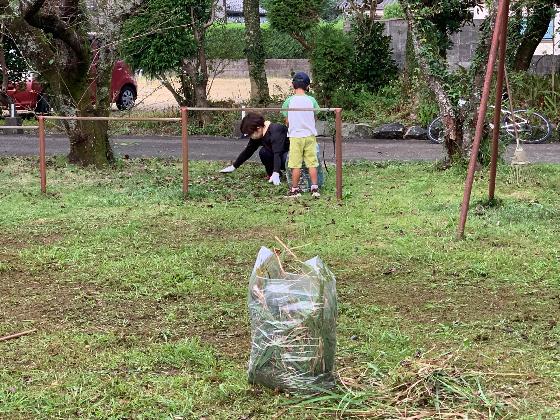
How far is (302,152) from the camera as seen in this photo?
9.87 metres

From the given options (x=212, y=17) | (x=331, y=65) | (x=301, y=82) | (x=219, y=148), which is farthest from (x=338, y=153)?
(x=331, y=65)

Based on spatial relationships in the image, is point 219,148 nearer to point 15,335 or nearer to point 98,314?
point 98,314

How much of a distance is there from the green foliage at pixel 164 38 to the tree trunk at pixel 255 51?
120cm

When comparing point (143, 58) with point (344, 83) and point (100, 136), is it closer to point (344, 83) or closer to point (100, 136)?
point (344, 83)

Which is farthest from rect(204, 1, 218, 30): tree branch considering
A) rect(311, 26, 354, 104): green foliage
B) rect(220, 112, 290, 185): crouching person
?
rect(220, 112, 290, 185): crouching person

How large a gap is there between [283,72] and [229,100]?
8.63 metres

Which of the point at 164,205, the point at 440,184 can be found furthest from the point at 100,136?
the point at 440,184

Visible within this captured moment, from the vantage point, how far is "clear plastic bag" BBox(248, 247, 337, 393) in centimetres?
408

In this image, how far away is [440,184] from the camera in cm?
1060

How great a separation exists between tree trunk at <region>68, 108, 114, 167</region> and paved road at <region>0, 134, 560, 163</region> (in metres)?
1.77

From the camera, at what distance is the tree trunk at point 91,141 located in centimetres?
1212

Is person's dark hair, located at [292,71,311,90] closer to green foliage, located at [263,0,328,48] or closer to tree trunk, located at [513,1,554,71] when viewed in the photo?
tree trunk, located at [513,1,554,71]

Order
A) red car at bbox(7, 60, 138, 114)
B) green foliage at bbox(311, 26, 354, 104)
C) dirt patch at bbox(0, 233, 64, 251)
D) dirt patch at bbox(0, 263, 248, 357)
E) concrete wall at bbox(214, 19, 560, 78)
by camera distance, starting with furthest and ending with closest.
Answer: concrete wall at bbox(214, 19, 560, 78) < green foliage at bbox(311, 26, 354, 104) < red car at bbox(7, 60, 138, 114) < dirt patch at bbox(0, 233, 64, 251) < dirt patch at bbox(0, 263, 248, 357)

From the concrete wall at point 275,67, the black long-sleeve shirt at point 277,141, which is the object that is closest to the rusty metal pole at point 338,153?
the black long-sleeve shirt at point 277,141
